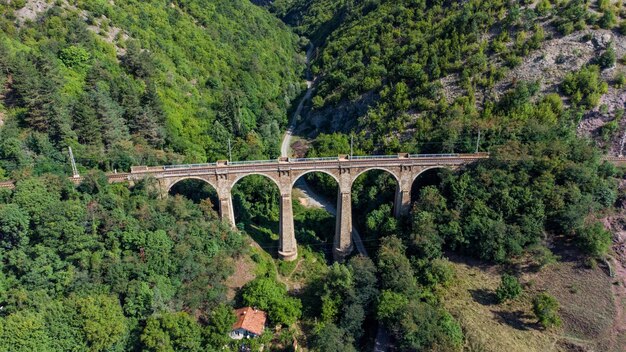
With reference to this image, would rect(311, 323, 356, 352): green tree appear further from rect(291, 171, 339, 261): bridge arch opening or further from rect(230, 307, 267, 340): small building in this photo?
rect(291, 171, 339, 261): bridge arch opening

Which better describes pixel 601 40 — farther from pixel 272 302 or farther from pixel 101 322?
pixel 101 322

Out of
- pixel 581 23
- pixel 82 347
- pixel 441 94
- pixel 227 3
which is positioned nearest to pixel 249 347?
pixel 82 347

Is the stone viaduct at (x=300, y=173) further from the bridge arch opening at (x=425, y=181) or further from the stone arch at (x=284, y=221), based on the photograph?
the bridge arch opening at (x=425, y=181)

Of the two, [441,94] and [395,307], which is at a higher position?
[441,94]

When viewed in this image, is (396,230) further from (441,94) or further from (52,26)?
(52,26)

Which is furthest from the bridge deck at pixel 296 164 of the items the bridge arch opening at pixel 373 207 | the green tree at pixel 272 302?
the green tree at pixel 272 302

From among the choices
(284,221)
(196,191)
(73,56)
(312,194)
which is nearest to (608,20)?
(312,194)
